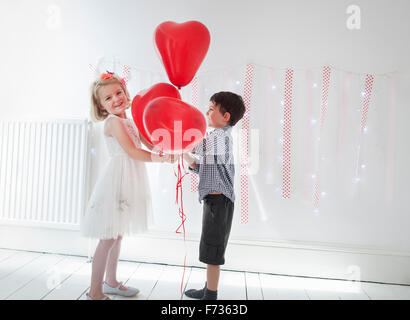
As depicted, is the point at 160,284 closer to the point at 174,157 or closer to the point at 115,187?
the point at 115,187

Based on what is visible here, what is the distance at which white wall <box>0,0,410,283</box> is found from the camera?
5.79ft

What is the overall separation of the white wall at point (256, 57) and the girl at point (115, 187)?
485 mm

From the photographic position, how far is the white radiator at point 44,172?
192 centimetres

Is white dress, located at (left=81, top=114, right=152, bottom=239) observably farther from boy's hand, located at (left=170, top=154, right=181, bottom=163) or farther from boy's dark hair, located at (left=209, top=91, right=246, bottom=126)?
boy's dark hair, located at (left=209, top=91, right=246, bottom=126)

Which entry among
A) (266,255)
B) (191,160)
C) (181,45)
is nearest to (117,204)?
(191,160)

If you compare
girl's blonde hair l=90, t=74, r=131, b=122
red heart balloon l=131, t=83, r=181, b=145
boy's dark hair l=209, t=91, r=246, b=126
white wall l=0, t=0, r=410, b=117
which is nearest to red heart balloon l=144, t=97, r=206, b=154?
red heart balloon l=131, t=83, r=181, b=145

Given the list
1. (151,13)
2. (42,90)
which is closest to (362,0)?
(151,13)

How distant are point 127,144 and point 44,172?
86 cm

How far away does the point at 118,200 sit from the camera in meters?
1.38

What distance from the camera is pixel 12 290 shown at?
1.50m

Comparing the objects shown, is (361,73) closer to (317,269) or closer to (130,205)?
(317,269)

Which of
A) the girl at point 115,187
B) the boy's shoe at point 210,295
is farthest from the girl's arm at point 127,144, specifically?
the boy's shoe at point 210,295

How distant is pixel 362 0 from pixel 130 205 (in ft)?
5.57
